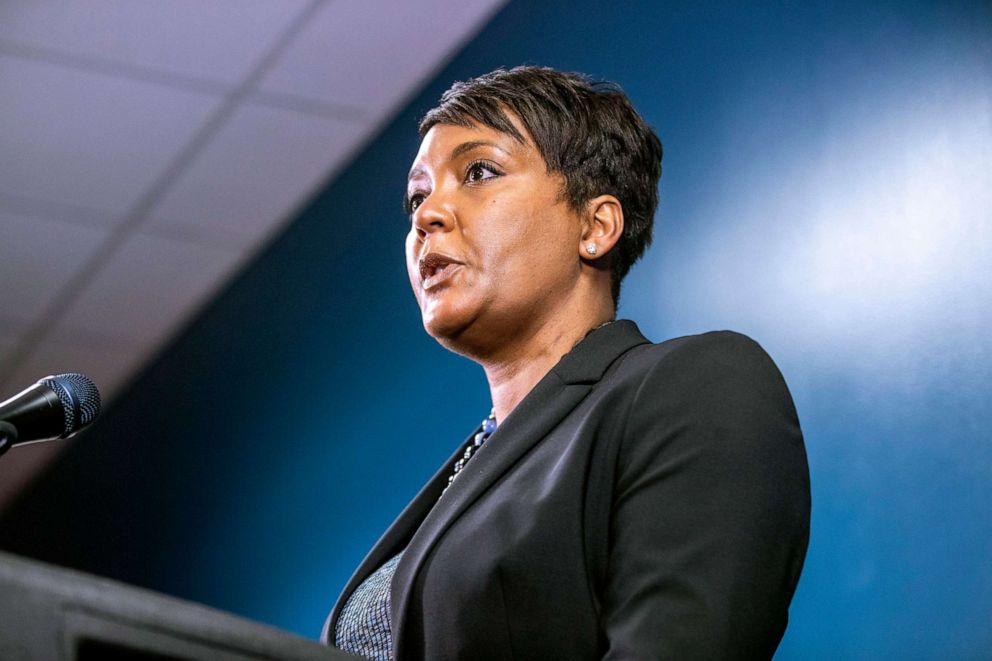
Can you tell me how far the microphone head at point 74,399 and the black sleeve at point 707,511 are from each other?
18.9 inches

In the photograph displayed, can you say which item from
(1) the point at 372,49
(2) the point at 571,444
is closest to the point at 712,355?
(2) the point at 571,444

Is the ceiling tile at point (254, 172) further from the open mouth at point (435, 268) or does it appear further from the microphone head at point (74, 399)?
the microphone head at point (74, 399)

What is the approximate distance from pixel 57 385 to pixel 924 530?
1189 millimetres

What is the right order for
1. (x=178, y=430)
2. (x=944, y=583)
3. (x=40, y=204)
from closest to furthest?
(x=944, y=583), (x=40, y=204), (x=178, y=430)

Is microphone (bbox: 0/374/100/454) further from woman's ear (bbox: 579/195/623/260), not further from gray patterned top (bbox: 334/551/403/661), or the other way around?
woman's ear (bbox: 579/195/623/260)

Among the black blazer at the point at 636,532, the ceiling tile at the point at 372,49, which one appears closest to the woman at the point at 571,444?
the black blazer at the point at 636,532

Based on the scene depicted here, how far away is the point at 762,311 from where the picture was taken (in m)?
2.15

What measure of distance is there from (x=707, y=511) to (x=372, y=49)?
2.36 metres

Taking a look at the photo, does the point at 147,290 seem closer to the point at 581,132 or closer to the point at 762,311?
the point at 762,311

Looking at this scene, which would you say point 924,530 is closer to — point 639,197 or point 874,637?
point 874,637

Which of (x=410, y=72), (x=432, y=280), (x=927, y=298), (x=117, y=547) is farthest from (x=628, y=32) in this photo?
(x=117, y=547)

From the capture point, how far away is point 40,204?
359 cm

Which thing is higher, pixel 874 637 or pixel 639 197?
pixel 639 197

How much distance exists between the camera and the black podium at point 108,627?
56 cm
